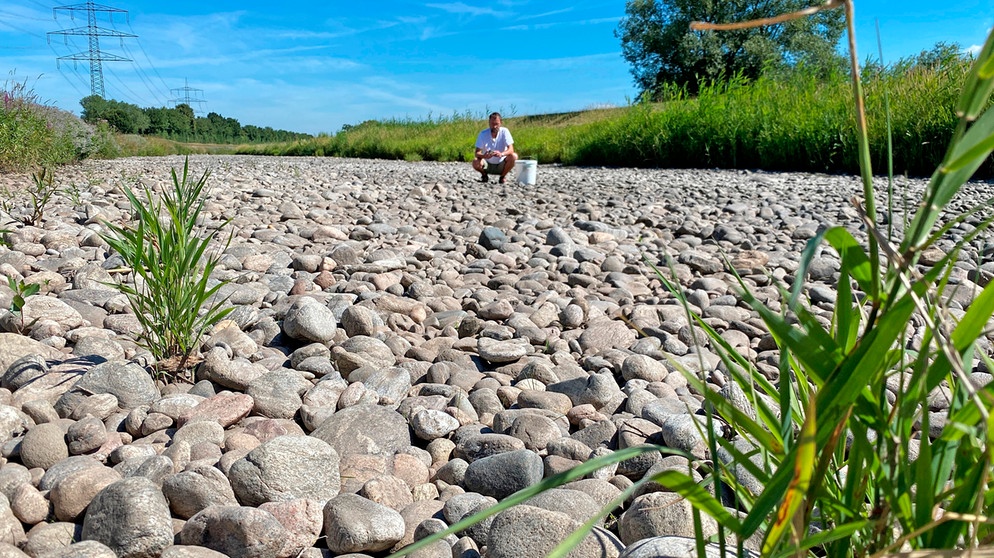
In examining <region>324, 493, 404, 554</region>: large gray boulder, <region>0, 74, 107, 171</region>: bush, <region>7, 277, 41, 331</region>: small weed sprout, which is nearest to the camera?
<region>324, 493, 404, 554</region>: large gray boulder

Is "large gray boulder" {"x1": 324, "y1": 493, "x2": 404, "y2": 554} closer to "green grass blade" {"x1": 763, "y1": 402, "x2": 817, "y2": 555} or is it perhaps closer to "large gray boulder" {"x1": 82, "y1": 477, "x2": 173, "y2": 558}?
"large gray boulder" {"x1": 82, "y1": 477, "x2": 173, "y2": 558}

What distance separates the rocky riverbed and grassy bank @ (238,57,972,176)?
176 inches

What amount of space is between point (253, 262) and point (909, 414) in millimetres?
3540

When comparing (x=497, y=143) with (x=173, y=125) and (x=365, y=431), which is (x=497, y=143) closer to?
(x=365, y=431)

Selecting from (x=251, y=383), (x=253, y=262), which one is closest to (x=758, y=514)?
(x=251, y=383)

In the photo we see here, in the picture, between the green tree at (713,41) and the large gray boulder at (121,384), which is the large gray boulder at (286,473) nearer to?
the large gray boulder at (121,384)

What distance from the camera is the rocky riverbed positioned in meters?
1.39

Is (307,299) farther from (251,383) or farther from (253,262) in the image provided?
(253,262)

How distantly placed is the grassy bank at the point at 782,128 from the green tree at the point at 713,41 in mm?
16765

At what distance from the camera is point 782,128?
994cm

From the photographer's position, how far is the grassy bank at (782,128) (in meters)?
8.69

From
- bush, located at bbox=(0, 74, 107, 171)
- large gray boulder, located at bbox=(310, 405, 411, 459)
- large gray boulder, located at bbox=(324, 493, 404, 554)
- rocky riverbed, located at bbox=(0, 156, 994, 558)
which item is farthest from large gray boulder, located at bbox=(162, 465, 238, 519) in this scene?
bush, located at bbox=(0, 74, 107, 171)

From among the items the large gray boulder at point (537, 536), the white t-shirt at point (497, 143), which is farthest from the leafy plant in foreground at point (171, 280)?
the white t-shirt at point (497, 143)

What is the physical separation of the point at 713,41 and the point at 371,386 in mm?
30571
